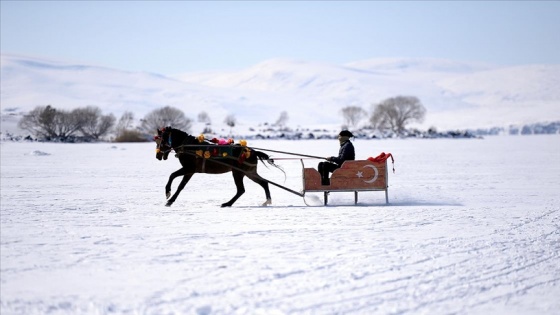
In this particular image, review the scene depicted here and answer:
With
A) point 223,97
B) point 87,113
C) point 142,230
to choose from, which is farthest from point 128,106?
point 142,230

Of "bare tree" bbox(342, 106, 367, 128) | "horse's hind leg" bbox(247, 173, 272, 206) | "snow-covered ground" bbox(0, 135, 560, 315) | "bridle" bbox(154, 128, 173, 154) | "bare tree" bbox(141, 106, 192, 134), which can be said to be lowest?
"snow-covered ground" bbox(0, 135, 560, 315)

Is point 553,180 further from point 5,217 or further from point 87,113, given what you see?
point 87,113

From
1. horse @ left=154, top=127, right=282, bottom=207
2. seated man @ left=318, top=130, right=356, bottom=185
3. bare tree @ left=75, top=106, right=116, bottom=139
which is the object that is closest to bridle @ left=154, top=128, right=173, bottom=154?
horse @ left=154, top=127, right=282, bottom=207

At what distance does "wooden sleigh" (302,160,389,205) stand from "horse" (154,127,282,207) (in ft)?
2.87

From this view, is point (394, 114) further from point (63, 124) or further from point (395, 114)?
point (63, 124)

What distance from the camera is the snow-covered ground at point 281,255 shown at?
582 cm

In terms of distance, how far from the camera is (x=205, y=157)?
12.3 meters

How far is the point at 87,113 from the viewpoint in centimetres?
7062

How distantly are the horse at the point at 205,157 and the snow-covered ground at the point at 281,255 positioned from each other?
1.98 feet

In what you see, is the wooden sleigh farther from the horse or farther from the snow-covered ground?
the horse

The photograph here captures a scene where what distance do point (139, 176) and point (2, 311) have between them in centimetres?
1521

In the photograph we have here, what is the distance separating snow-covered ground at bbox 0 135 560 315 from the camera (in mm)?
5820

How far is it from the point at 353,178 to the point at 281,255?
15.8 ft

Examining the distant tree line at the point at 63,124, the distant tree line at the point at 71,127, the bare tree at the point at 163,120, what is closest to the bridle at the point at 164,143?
the distant tree line at the point at 71,127
